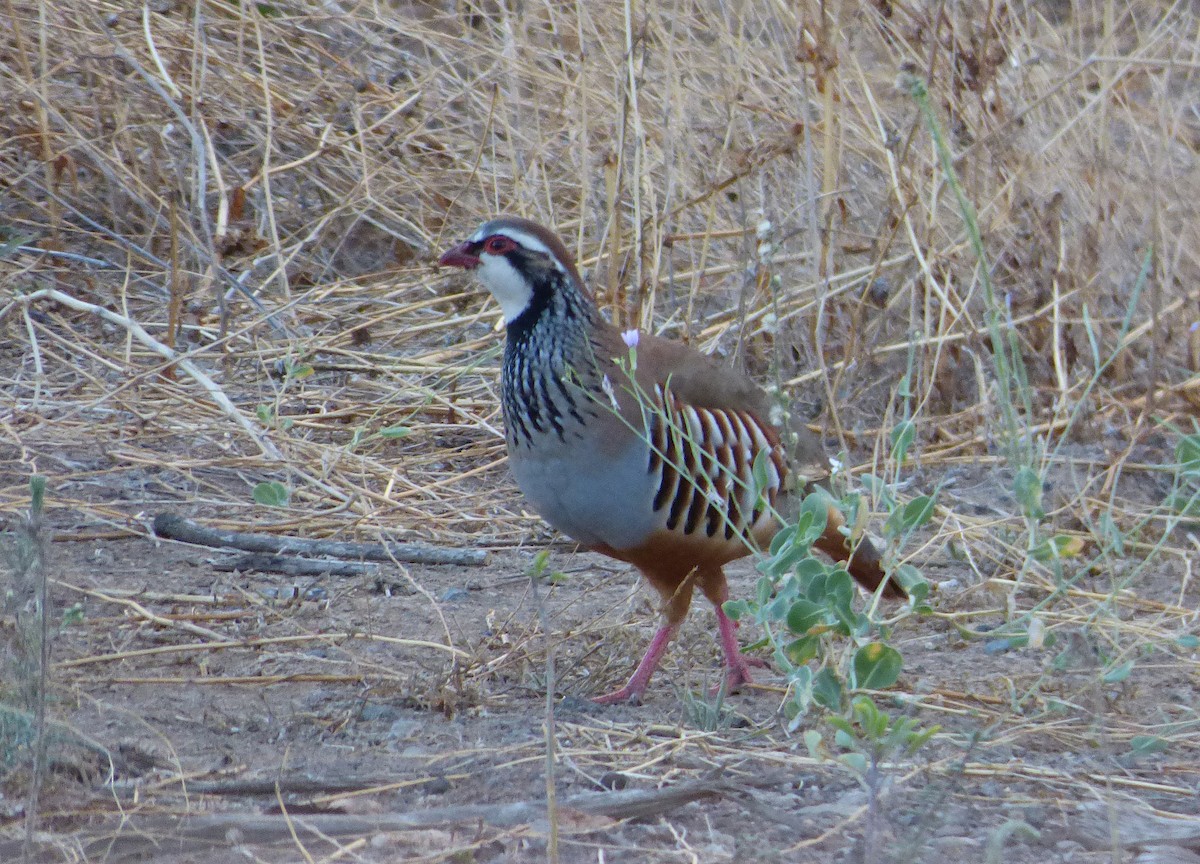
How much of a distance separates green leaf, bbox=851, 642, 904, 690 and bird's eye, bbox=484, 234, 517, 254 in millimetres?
1305

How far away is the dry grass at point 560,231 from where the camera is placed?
14.4ft

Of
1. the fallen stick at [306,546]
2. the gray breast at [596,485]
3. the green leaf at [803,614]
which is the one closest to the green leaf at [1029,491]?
the green leaf at [803,614]

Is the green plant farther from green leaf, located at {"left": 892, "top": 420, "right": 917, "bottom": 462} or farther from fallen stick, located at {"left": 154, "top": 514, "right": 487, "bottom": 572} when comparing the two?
fallen stick, located at {"left": 154, "top": 514, "right": 487, "bottom": 572}

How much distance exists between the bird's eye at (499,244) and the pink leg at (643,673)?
869 millimetres

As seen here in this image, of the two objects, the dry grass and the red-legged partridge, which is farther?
the dry grass

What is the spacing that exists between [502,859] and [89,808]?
2.11ft

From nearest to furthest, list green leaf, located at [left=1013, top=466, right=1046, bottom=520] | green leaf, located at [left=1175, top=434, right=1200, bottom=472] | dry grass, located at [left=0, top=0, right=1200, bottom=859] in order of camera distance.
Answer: green leaf, located at [left=1013, top=466, right=1046, bottom=520] < green leaf, located at [left=1175, top=434, right=1200, bottom=472] < dry grass, located at [left=0, top=0, right=1200, bottom=859]

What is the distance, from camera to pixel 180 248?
5.80 m

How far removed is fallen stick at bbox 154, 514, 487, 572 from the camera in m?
3.93

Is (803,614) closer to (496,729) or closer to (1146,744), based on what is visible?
(1146,744)

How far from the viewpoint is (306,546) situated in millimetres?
3930

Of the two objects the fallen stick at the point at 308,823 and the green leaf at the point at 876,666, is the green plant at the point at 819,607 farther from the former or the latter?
the fallen stick at the point at 308,823

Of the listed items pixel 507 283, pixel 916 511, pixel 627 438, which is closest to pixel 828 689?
pixel 916 511

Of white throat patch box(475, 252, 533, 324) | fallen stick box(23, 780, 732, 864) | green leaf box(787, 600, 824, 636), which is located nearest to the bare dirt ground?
fallen stick box(23, 780, 732, 864)
